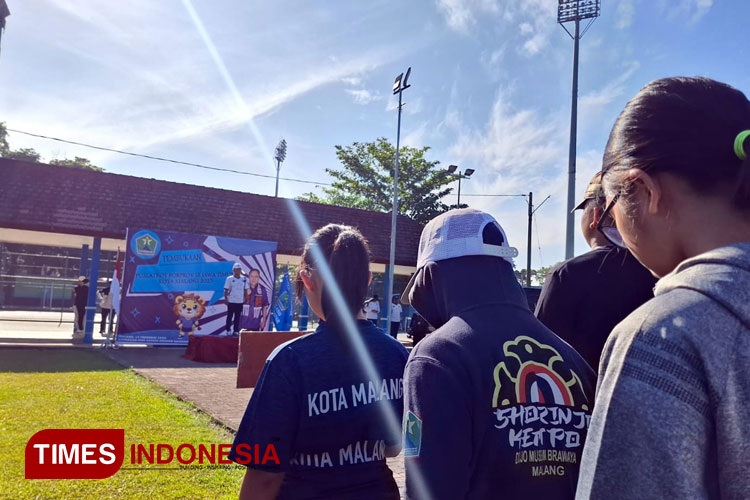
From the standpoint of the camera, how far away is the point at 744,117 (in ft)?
3.34

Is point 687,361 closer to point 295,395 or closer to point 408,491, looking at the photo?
point 408,491

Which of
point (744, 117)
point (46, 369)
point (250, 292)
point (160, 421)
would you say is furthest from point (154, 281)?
point (744, 117)

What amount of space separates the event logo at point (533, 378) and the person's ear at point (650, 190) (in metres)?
0.64

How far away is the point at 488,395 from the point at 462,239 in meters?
0.51

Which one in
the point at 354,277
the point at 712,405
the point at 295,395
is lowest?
the point at 295,395

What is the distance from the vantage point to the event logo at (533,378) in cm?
150

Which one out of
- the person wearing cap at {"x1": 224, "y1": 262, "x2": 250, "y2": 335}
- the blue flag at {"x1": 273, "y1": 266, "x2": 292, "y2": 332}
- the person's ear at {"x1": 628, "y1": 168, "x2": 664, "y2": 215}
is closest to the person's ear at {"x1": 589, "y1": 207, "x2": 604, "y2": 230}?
the person's ear at {"x1": 628, "y1": 168, "x2": 664, "y2": 215}

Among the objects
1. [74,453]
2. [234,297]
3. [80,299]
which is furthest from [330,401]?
[80,299]

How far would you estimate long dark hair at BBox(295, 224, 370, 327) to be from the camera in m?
2.21

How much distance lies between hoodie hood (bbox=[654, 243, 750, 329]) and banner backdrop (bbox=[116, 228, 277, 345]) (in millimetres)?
15911

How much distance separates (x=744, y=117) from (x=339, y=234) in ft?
5.09

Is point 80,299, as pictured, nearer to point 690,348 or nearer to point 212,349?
point 212,349

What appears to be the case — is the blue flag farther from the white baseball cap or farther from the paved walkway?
the white baseball cap

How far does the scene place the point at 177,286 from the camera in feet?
51.2
